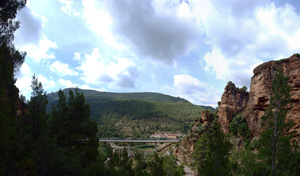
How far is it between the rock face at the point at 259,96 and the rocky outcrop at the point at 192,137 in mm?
4289

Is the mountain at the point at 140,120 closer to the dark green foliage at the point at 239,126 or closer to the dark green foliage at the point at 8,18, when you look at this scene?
the dark green foliage at the point at 239,126

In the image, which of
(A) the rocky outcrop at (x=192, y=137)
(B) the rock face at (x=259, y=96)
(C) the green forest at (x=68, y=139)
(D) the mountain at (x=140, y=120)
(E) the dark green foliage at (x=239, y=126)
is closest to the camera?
(C) the green forest at (x=68, y=139)

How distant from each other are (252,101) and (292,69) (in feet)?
35.1

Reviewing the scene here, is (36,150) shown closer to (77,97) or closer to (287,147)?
(77,97)

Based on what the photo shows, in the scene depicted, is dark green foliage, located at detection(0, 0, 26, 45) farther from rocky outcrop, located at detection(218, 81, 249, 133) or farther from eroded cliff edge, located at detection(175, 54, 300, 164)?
rocky outcrop, located at detection(218, 81, 249, 133)

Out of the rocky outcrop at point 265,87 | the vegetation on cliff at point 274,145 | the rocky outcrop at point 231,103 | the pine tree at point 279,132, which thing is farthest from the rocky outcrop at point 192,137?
the pine tree at point 279,132

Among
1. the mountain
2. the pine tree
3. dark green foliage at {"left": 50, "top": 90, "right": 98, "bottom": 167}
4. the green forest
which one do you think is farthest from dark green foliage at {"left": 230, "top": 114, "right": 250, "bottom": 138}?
the mountain

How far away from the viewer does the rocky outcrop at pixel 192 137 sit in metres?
52.4

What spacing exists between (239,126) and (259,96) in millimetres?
8753

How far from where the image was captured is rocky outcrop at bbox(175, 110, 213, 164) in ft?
172

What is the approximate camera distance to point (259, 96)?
3922cm

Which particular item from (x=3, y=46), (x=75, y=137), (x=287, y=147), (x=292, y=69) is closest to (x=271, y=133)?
(x=287, y=147)

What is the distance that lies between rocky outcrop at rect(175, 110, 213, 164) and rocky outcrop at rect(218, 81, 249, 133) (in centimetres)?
427

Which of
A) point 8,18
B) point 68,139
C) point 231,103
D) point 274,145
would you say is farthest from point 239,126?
point 8,18
